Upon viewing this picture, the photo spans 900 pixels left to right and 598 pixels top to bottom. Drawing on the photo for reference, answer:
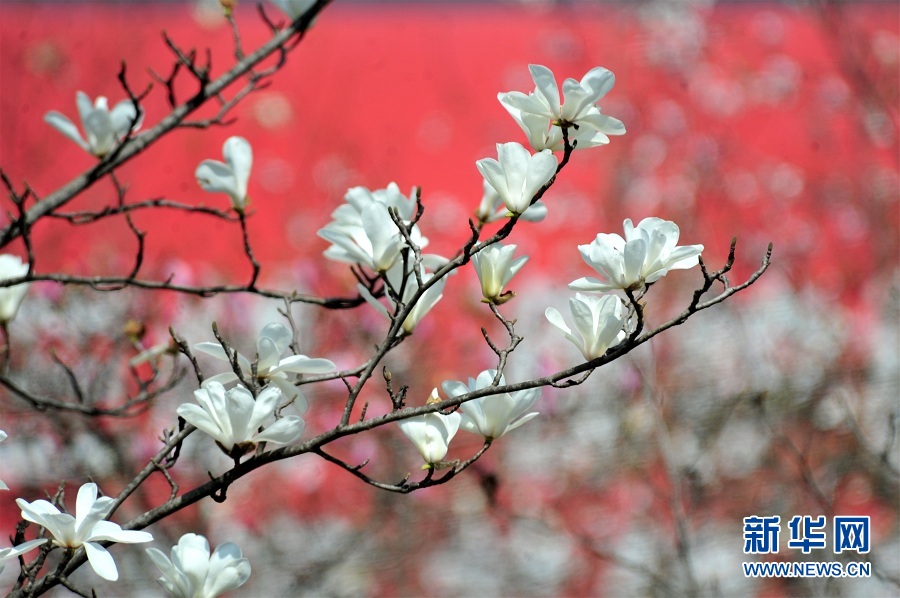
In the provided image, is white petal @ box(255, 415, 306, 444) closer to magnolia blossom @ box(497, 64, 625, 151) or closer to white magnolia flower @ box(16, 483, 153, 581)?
white magnolia flower @ box(16, 483, 153, 581)

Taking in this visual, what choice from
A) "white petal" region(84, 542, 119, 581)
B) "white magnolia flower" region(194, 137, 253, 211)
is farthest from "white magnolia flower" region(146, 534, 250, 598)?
"white magnolia flower" region(194, 137, 253, 211)

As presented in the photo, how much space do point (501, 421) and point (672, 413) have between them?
178 cm

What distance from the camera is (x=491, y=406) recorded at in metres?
0.67

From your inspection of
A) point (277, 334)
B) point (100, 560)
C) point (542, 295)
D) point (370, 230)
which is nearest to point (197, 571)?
point (100, 560)

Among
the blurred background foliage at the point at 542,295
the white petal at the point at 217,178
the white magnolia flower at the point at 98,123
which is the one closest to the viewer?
the white petal at the point at 217,178

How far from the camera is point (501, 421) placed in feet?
2.22

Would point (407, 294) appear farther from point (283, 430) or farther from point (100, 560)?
point (100, 560)

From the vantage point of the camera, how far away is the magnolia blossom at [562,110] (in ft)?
2.12

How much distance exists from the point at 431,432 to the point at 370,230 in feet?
0.59

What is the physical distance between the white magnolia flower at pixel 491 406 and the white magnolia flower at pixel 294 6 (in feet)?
1.89

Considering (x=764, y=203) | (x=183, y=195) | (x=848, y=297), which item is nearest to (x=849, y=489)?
(x=848, y=297)

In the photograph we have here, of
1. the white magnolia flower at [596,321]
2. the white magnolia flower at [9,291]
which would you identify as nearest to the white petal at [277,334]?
the white magnolia flower at [596,321]

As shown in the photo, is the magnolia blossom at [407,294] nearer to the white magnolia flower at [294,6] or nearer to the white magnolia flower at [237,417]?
the white magnolia flower at [237,417]

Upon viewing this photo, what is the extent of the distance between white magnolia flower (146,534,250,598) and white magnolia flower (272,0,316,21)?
2.16 ft
